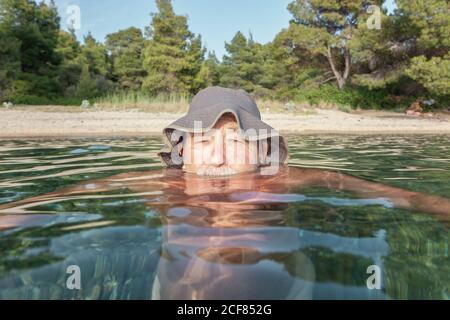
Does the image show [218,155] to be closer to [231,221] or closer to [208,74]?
[231,221]

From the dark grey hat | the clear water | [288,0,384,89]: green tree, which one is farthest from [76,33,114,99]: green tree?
the clear water

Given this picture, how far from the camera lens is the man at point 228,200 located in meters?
1.32

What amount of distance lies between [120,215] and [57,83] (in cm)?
2752

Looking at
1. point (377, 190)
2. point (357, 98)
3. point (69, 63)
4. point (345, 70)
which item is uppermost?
point (69, 63)

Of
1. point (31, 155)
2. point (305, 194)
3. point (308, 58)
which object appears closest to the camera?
point (305, 194)

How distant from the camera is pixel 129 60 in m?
36.2

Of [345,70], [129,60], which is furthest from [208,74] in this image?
[345,70]

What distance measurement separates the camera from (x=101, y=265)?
1.53 meters

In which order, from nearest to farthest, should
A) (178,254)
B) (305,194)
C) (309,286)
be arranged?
1. (309,286)
2. (178,254)
3. (305,194)

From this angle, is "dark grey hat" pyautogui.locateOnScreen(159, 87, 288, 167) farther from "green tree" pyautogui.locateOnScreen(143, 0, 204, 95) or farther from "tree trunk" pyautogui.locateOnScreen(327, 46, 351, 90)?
"green tree" pyautogui.locateOnScreen(143, 0, 204, 95)

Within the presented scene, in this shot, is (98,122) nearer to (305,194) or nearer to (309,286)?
(305,194)

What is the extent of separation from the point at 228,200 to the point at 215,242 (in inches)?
30.9

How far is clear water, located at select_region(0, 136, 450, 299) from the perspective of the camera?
52.4 inches
